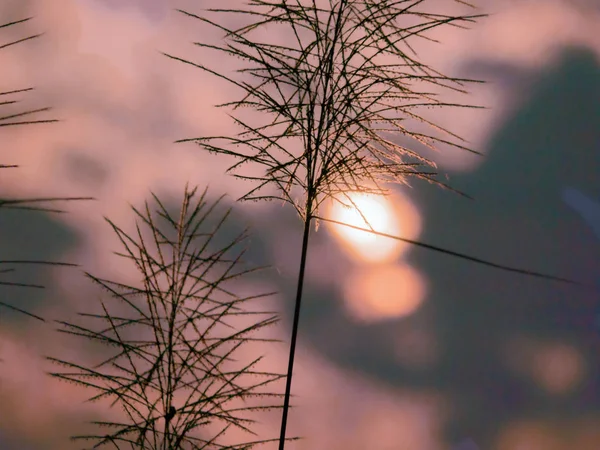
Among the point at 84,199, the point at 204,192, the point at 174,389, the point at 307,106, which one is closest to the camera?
the point at 84,199

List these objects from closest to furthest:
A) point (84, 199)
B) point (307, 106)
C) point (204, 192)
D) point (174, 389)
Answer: point (84, 199) < point (307, 106) < point (174, 389) < point (204, 192)

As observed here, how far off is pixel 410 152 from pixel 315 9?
581 mm

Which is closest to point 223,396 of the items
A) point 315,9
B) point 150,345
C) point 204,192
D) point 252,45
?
point 150,345

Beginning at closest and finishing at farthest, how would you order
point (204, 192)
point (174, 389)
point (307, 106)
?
point (307, 106) → point (174, 389) → point (204, 192)

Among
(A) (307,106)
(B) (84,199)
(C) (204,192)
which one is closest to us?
(B) (84,199)

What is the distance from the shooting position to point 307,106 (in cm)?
209

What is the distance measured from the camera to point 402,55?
2236mm

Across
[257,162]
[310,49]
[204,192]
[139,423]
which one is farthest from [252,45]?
[139,423]

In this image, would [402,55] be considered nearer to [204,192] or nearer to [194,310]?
[204,192]

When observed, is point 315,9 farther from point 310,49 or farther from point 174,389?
point 174,389

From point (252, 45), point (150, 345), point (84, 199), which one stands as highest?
point (252, 45)

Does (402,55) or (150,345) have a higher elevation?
(402,55)

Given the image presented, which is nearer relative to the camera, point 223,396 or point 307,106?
point 307,106

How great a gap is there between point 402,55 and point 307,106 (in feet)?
1.35
